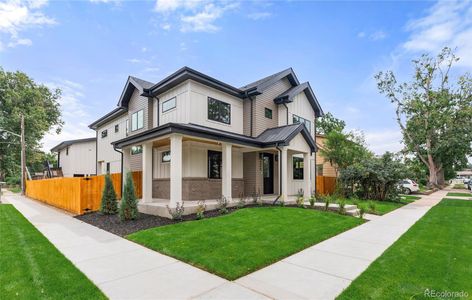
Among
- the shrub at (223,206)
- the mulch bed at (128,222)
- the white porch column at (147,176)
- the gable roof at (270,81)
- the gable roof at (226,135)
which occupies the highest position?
the gable roof at (270,81)

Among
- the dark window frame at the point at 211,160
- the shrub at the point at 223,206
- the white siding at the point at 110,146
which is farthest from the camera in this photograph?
the white siding at the point at 110,146

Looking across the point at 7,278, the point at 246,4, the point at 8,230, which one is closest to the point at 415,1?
the point at 246,4

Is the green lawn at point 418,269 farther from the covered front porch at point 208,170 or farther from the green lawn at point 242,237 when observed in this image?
the covered front porch at point 208,170

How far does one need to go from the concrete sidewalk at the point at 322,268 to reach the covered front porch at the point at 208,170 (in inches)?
200

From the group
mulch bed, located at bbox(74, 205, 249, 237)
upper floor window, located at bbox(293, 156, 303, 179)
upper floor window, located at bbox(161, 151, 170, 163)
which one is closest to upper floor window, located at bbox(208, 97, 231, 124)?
upper floor window, located at bbox(161, 151, 170, 163)

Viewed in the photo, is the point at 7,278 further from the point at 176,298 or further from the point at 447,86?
the point at 447,86

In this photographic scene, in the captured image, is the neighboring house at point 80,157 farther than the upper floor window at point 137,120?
Yes

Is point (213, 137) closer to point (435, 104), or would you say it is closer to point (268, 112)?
point (268, 112)

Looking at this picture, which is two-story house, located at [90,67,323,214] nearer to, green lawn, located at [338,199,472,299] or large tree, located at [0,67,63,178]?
green lawn, located at [338,199,472,299]

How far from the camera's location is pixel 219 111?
41.7 ft

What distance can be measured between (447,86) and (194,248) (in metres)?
35.2

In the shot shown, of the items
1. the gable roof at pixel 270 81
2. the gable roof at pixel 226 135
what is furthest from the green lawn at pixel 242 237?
the gable roof at pixel 270 81

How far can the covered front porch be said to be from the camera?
1004 cm

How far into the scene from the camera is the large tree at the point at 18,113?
3014cm
